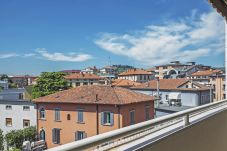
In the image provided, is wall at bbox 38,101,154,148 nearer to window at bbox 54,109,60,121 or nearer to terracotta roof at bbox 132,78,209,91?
window at bbox 54,109,60,121

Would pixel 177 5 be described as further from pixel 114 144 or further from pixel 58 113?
pixel 114 144

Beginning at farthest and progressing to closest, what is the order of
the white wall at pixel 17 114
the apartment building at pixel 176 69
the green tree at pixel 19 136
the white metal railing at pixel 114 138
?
the apartment building at pixel 176 69
the green tree at pixel 19 136
the white wall at pixel 17 114
the white metal railing at pixel 114 138

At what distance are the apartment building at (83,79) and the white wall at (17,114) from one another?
1.15 ft

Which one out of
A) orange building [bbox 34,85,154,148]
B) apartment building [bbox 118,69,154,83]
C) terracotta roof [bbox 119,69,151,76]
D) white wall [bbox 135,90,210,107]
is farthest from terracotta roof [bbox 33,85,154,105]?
white wall [bbox 135,90,210,107]

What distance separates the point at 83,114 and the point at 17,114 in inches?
15.4

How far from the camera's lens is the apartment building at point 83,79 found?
195 cm

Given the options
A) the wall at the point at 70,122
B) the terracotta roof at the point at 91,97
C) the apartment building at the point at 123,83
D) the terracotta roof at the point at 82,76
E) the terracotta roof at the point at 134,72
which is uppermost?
the terracotta roof at the point at 134,72

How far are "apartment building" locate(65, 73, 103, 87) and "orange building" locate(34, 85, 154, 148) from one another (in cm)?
5

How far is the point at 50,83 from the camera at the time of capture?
176cm

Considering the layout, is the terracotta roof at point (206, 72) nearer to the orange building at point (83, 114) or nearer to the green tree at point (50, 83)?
the orange building at point (83, 114)

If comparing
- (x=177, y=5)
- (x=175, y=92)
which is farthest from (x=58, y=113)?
(x=177, y=5)

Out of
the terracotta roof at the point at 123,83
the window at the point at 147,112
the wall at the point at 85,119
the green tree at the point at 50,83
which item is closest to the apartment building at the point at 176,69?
the terracotta roof at the point at 123,83

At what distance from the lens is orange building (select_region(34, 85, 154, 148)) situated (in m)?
1.69

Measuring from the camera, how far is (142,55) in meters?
3.03
